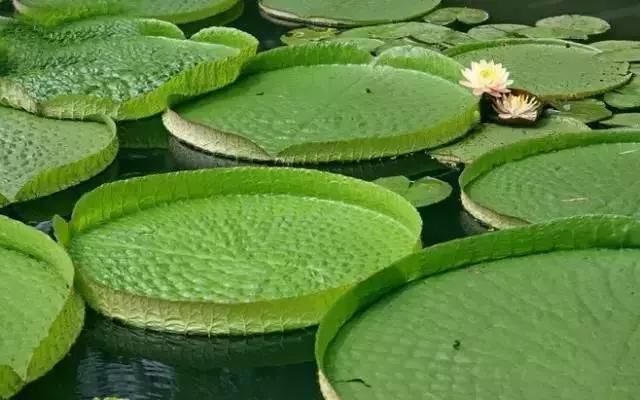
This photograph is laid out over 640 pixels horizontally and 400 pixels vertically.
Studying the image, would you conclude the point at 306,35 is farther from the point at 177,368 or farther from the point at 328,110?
the point at 177,368

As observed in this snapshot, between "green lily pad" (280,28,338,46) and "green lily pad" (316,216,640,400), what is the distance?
1.53 metres

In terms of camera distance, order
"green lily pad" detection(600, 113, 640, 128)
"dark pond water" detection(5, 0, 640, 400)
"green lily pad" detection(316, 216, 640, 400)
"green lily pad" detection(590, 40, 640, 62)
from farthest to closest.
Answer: "green lily pad" detection(590, 40, 640, 62)
"green lily pad" detection(600, 113, 640, 128)
"dark pond water" detection(5, 0, 640, 400)
"green lily pad" detection(316, 216, 640, 400)

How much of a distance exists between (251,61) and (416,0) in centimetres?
93

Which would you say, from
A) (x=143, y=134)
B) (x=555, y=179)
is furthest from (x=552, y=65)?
(x=143, y=134)

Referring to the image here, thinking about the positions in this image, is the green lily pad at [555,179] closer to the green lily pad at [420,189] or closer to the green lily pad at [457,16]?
the green lily pad at [420,189]

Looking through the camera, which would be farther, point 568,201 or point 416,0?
Result: point 416,0

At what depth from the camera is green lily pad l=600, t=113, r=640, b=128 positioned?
2465 millimetres

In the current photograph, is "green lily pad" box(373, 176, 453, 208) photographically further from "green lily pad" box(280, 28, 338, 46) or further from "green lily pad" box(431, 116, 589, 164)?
"green lily pad" box(280, 28, 338, 46)

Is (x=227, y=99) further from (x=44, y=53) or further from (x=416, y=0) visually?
(x=416, y=0)

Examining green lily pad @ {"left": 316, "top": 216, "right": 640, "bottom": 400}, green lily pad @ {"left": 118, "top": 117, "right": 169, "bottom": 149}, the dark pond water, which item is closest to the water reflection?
the dark pond water

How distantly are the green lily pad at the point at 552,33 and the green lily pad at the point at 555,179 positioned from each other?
0.89 metres

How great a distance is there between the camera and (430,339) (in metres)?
1.58

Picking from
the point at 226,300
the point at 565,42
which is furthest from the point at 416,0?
the point at 226,300

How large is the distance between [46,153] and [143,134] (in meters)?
0.30
